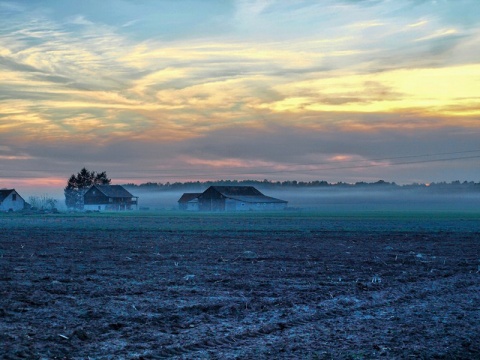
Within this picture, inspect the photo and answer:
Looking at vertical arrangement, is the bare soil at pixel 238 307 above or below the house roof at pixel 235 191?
below

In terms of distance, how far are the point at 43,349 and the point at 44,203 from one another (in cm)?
15035

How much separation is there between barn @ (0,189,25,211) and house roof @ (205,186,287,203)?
40612 millimetres

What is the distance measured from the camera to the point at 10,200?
121 m

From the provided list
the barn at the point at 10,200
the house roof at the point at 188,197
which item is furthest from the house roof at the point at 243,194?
the barn at the point at 10,200

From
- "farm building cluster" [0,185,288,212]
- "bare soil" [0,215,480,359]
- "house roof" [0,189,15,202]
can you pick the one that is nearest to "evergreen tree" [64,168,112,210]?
"farm building cluster" [0,185,288,212]

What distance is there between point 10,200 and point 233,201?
45.0 m

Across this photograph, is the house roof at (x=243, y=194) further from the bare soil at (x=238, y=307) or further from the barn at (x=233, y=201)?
the bare soil at (x=238, y=307)

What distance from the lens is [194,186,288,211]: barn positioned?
132 metres

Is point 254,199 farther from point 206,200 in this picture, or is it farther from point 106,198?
point 106,198

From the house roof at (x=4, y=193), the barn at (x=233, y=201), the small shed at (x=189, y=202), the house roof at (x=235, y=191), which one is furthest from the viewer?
the small shed at (x=189, y=202)

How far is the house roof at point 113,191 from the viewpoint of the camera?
140000mm

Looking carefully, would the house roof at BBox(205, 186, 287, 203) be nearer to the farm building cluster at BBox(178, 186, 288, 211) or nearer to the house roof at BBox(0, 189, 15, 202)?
the farm building cluster at BBox(178, 186, 288, 211)

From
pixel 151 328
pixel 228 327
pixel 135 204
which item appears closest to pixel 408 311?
pixel 228 327

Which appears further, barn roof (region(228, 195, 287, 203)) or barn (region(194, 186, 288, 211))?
barn roof (region(228, 195, 287, 203))
